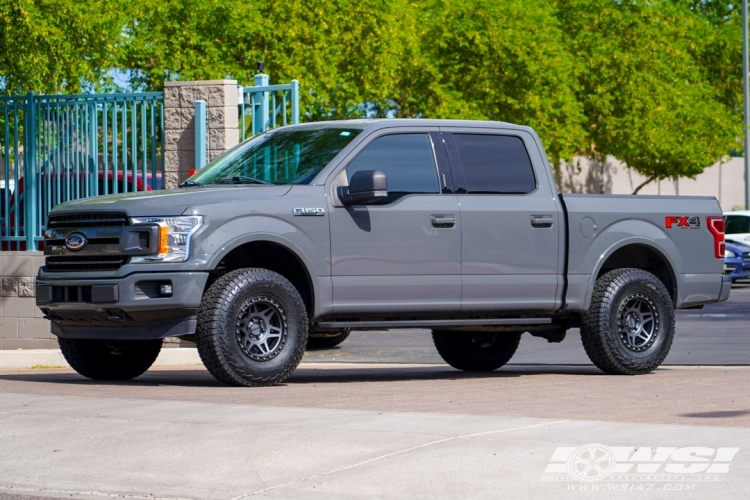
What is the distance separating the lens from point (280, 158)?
37.0 ft

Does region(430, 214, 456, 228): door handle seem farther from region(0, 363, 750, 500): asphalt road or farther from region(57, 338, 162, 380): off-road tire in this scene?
region(57, 338, 162, 380): off-road tire

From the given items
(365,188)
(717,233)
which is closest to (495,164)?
(365,188)

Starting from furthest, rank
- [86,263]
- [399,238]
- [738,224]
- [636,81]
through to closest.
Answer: [636,81], [738,224], [399,238], [86,263]

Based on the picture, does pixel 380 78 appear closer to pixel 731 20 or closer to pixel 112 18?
pixel 112 18

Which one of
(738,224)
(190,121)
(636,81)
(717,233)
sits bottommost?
(738,224)

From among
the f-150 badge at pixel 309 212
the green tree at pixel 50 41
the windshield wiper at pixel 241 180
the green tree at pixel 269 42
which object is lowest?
the f-150 badge at pixel 309 212

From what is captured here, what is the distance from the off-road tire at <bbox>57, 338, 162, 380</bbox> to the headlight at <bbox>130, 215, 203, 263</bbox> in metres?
1.56

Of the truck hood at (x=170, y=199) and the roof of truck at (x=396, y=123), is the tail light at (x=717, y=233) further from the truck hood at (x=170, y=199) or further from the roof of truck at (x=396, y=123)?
the truck hood at (x=170, y=199)

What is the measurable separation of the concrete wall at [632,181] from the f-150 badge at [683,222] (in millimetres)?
37507

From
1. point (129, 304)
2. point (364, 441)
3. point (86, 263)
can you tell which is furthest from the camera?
point (86, 263)

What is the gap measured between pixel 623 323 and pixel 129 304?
175 inches

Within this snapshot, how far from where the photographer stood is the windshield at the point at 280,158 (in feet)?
36.1

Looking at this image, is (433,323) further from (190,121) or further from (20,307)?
(20,307)

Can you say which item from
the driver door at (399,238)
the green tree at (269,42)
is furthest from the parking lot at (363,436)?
the green tree at (269,42)
